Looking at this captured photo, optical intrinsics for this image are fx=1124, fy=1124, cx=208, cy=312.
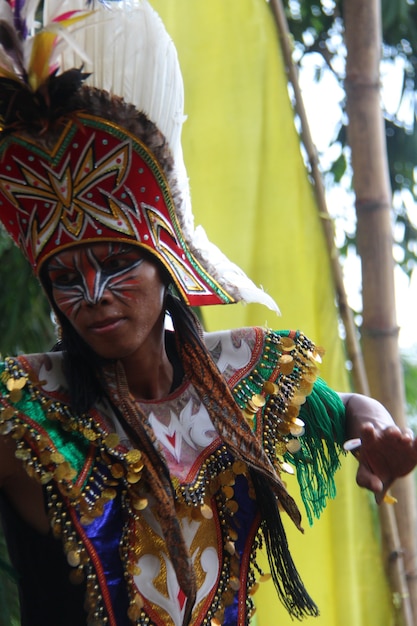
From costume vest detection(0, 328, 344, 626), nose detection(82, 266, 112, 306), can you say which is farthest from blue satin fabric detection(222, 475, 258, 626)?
nose detection(82, 266, 112, 306)

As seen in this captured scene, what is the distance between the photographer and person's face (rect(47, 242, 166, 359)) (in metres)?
2.23

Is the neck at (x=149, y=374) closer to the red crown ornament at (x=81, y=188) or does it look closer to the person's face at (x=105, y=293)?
the person's face at (x=105, y=293)

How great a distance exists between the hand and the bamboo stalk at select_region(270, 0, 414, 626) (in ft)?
3.36

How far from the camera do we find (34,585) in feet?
7.54

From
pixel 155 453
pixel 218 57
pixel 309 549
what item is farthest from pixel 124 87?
pixel 309 549

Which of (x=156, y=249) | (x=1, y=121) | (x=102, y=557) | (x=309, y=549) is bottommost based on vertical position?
(x=309, y=549)

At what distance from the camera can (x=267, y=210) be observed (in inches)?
132

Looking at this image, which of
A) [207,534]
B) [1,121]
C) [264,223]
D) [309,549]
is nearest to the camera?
[1,121]

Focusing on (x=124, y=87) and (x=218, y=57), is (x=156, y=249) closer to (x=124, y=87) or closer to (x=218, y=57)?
(x=124, y=87)

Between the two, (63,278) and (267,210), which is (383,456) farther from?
(267,210)

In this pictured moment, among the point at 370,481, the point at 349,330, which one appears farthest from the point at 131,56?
the point at 349,330

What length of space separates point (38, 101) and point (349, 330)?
55.4 inches

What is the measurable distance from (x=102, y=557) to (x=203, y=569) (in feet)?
0.73

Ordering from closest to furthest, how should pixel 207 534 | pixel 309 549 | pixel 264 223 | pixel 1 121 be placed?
pixel 1 121
pixel 207 534
pixel 309 549
pixel 264 223
